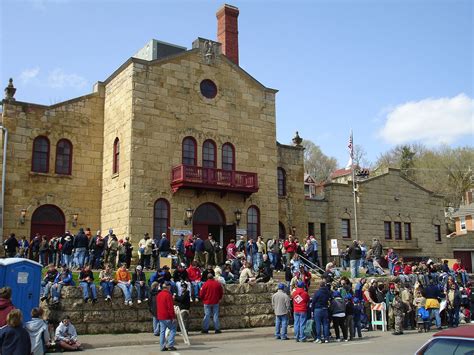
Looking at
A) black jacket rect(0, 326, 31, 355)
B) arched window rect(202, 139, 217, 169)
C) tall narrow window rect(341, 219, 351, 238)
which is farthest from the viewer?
tall narrow window rect(341, 219, 351, 238)

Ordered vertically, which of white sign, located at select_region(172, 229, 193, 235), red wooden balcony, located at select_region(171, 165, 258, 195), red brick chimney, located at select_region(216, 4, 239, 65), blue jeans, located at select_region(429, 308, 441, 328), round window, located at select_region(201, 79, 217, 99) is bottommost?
blue jeans, located at select_region(429, 308, 441, 328)

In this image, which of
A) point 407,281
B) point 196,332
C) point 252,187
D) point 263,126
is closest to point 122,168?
point 252,187

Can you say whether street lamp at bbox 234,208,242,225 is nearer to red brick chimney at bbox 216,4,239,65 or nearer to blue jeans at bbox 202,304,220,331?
red brick chimney at bbox 216,4,239,65

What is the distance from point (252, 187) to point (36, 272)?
50.5 ft

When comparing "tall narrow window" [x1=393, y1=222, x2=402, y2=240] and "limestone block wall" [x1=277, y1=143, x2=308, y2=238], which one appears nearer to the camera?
"limestone block wall" [x1=277, y1=143, x2=308, y2=238]

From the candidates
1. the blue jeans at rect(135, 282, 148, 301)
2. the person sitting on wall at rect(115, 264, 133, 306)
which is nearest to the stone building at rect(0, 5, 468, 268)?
the person sitting on wall at rect(115, 264, 133, 306)

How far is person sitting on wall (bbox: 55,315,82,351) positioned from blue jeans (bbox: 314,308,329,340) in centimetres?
685

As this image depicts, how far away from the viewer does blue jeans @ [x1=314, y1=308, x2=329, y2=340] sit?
607 inches

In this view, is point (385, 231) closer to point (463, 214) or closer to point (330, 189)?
point (330, 189)

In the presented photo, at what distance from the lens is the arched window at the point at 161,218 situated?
25797mm

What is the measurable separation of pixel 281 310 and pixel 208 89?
16264 millimetres

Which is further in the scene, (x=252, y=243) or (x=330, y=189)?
(x=330, y=189)

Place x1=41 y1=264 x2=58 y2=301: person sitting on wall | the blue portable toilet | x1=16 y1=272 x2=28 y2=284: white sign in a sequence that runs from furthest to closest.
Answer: x1=41 y1=264 x2=58 y2=301: person sitting on wall, x1=16 y1=272 x2=28 y2=284: white sign, the blue portable toilet

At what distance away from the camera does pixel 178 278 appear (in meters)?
16.9
